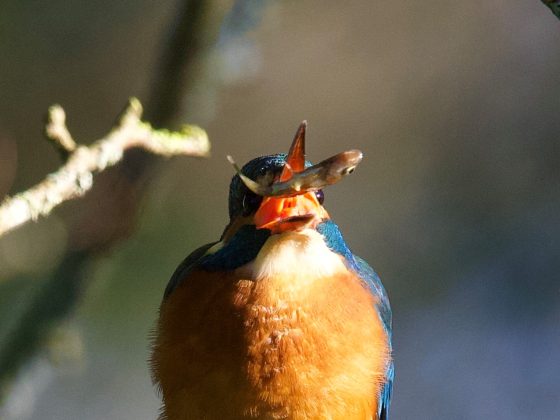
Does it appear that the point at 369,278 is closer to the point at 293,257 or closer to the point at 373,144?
the point at 293,257

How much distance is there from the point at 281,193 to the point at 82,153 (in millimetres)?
967

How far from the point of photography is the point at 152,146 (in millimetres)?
2535

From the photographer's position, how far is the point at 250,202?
12.1 feet

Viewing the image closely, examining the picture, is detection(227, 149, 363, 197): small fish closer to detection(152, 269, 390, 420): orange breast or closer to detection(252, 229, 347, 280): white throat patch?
detection(252, 229, 347, 280): white throat patch

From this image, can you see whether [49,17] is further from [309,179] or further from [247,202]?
[309,179]

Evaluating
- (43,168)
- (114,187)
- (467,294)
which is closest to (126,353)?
(43,168)

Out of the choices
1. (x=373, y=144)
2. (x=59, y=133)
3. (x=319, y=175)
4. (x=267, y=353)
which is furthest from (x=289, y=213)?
(x=373, y=144)

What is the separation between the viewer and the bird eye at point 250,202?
3.65 m

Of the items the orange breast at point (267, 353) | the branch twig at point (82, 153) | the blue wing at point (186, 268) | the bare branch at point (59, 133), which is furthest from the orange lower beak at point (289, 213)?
the bare branch at point (59, 133)

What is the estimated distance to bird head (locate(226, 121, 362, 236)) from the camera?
2938mm

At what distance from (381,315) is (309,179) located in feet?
4.34

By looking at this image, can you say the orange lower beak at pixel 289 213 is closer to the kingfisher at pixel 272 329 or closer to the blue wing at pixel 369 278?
the kingfisher at pixel 272 329

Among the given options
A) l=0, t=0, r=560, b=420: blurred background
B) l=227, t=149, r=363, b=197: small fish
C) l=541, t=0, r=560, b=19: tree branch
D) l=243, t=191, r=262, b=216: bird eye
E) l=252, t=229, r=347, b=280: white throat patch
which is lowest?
l=541, t=0, r=560, b=19: tree branch

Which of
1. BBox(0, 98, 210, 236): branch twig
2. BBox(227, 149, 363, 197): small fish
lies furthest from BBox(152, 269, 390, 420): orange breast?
BBox(0, 98, 210, 236): branch twig
